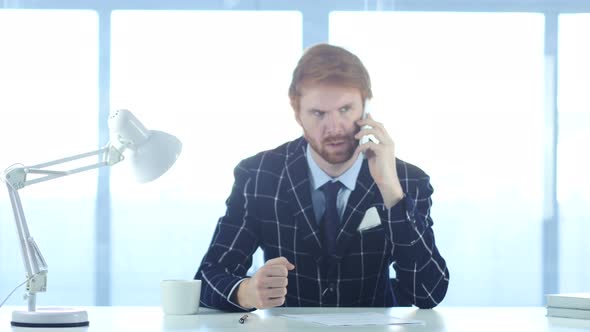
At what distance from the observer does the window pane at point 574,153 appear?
402cm

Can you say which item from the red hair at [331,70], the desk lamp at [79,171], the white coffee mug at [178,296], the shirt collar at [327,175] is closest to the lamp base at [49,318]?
the desk lamp at [79,171]

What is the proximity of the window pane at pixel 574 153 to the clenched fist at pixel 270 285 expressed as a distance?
2461 millimetres

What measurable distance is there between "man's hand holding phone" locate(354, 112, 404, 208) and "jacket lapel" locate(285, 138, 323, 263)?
159 mm

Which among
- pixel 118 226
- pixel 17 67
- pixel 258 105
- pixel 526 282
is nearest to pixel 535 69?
pixel 526 282

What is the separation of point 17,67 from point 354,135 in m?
2.20

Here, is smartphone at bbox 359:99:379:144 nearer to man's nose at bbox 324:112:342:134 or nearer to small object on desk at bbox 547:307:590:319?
man's nose at bbox 324:112:342:134

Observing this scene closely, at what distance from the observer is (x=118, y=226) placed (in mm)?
3998

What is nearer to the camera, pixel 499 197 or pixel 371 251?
pixel 371 251

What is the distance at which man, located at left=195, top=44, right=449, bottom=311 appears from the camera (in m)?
2.18

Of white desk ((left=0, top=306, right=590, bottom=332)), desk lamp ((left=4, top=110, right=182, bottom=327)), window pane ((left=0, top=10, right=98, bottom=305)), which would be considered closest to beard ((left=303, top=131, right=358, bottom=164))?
white desk ((left=0, top=306, right=590, bottom=332))

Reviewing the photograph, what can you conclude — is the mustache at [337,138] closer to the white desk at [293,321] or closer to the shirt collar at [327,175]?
the shirt collar at [327,175]

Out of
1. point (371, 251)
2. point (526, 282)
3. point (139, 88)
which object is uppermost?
point (139, 88)

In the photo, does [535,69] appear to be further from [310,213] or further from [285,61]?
[310,213]

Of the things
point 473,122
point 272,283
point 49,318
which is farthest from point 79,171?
point 473,122
